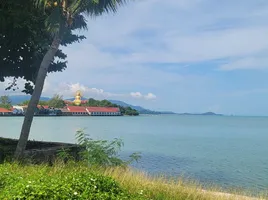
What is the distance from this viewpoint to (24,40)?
1531 centimetres

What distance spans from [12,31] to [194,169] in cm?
1336

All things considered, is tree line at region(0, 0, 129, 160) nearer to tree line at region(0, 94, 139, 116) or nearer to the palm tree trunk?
the palm tree trunk

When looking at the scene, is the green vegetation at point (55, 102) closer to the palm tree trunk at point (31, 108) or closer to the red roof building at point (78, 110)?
the red roof building at point (78, 110)

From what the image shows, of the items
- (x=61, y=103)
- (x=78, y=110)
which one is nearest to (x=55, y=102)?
(x=61, y=103)

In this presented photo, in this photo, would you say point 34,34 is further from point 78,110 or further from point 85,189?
point 78,110

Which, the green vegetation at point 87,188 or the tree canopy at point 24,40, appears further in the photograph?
the tree canopy at point 24,40

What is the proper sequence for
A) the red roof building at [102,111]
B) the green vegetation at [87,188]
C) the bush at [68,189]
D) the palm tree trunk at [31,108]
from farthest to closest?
the red roof building at [102,111], the palm tree trunk at [31,108], the green vegetation at [87,188], the bush at [68,189]

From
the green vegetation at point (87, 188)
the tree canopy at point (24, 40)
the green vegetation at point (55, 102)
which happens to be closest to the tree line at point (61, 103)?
the green vegetation at point (55, 102)

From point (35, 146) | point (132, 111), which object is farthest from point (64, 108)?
point (35, 146)

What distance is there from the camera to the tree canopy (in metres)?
13.8

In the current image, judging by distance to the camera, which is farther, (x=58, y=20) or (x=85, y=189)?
(x=58, y=20)

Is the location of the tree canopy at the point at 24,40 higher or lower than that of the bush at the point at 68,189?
higher

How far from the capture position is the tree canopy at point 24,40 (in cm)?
1378

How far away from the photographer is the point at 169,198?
23.1 feet
